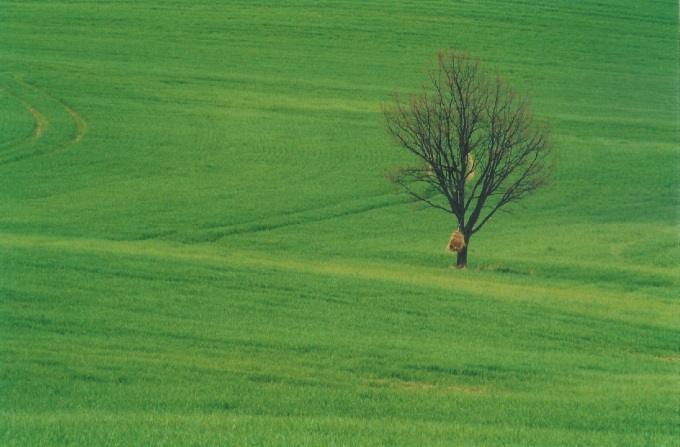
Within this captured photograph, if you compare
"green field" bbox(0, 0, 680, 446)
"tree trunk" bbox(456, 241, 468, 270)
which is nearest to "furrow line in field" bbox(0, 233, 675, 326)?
"green field" bbox(0, 0, 680, 446)

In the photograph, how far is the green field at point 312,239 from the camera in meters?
13.0

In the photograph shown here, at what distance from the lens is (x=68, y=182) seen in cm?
3741

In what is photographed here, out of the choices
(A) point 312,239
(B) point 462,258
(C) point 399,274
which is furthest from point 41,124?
(C) point 399,274

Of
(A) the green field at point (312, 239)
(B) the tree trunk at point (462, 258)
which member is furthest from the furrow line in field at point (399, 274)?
(B) the tree trunk at point (462, 258)

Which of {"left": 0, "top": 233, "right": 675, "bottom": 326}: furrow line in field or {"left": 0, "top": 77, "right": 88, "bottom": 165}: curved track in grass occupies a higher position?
{"left": 0, "top": 77, "right": 88, "bottom": 165}: curved track in grass

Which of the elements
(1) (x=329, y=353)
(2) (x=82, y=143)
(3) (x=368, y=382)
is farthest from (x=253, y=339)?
(2) (x=82, y=143)

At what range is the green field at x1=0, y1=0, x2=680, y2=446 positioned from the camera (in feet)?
42.6

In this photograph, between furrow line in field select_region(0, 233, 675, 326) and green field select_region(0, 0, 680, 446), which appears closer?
green field select_region(0, 0, 680, 446)

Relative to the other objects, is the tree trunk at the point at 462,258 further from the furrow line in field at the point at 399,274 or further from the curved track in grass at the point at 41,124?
the curved track in grass at the point at 41,124

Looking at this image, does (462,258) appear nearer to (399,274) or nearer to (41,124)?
(399,274)

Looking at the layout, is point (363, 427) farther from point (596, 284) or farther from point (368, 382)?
point (596, 284)

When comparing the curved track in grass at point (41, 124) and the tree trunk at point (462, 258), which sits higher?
the curved track in grass at point (41, 124)

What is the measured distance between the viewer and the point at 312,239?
32969 millimetres

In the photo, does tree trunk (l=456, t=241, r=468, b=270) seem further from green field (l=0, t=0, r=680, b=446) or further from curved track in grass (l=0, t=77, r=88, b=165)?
curved track in grass (l=0, t=77, r=88, b=165)
